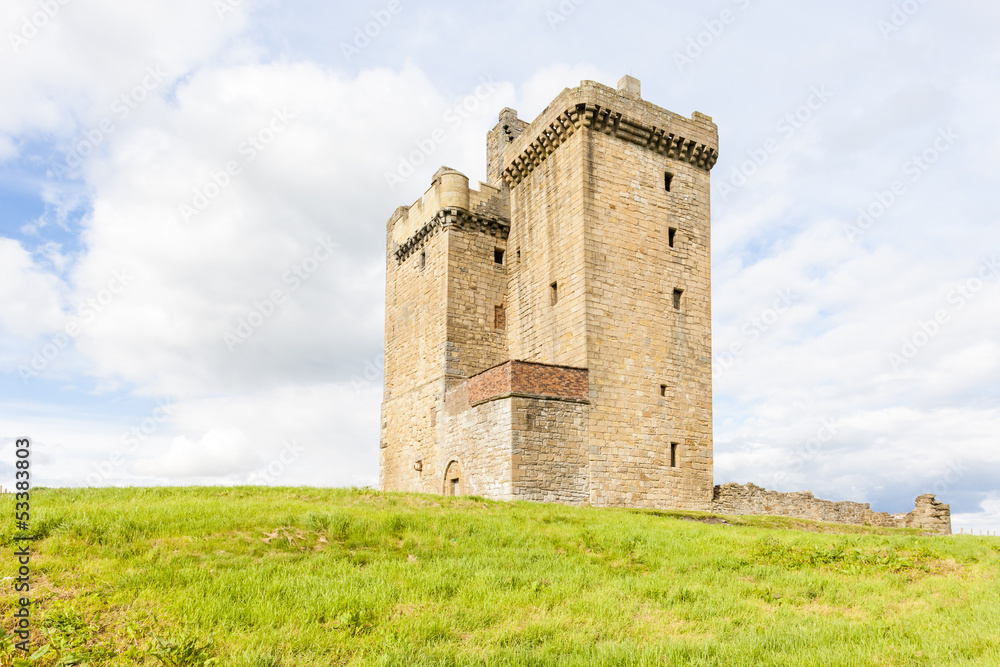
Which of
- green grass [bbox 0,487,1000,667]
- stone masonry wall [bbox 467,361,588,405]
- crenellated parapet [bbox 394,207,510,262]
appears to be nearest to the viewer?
green grass [bbox 0,487,1000,667]

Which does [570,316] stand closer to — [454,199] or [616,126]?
[616,126]

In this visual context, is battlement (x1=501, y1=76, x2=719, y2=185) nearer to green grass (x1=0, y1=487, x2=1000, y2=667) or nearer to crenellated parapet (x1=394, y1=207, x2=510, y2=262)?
crenellated parapet (x1=394, y1=207, x2=510, y2=262)

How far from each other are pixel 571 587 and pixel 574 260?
14503 millimetres

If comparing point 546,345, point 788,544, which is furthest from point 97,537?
point 546,345

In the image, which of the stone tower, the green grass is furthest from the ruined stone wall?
Result: the green grass

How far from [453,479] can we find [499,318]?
6.64 meters

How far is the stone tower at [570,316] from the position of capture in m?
20.7

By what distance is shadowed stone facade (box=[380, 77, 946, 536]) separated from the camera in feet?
68.0

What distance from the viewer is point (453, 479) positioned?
76.5 feet

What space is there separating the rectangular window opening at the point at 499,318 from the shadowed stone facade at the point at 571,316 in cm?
5

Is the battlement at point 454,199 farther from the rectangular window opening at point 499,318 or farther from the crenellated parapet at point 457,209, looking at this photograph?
the rectangular window opening at point 499,318

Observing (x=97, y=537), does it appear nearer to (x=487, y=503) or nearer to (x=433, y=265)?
(x=487, y=503)

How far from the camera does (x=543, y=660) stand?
264 inches

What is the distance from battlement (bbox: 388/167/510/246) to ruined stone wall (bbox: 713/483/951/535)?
13462mm
